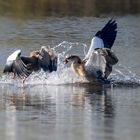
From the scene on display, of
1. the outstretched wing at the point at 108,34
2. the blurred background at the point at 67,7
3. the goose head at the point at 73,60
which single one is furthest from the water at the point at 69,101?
the blurred background at the point at 67,7

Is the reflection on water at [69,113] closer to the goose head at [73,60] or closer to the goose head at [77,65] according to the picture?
the goose head at [77,65]

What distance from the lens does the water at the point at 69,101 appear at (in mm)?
11242

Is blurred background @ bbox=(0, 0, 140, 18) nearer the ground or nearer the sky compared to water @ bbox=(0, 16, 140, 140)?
nearer the sky

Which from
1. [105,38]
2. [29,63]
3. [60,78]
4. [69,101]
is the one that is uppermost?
[105,38]

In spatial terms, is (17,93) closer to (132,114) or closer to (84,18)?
(132,114)

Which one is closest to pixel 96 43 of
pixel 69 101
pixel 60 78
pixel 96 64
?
pixel 96 64

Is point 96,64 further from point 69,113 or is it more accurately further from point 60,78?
point 69,113

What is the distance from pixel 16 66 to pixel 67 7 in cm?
2207

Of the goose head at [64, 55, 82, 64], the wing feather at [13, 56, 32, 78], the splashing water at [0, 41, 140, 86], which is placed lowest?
→ the splashing water at [0, 41, 140, 86]

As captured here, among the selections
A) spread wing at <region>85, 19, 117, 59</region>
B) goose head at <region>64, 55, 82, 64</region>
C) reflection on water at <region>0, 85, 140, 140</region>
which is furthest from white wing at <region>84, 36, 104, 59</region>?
reflection on water at <region>0, 85, 140, 140</region>

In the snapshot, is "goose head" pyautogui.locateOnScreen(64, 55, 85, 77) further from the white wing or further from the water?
the white wing

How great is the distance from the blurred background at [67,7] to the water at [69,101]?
10666mm

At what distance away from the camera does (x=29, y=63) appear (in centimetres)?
1672

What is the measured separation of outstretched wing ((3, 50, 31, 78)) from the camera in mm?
16516
